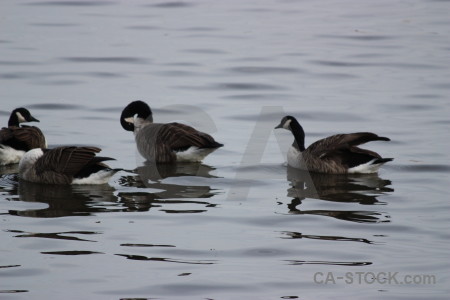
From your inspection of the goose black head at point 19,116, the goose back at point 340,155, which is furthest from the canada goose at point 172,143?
the goose black head at point 19,116

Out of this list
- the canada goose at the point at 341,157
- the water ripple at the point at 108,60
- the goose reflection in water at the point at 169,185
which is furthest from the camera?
the water ripple at the point at 108,60

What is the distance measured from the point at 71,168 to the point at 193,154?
7.45ft

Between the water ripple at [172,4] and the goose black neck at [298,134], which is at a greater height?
the water ripple at [172,4]

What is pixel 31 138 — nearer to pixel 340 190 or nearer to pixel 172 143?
pixel 172 143

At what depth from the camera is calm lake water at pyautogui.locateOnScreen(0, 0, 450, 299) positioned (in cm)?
984

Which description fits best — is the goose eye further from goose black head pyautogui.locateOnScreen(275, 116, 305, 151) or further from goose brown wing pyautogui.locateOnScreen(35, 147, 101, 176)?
goose black head pyautogui.locateOnScreen(275, 116, 305, 151)

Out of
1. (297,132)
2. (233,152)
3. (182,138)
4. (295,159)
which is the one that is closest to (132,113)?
(182,138)

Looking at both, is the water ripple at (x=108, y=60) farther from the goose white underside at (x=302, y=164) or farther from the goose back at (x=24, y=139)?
the goose white underside at (x=302, y=164)

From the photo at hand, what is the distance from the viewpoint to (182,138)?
49.3 ft

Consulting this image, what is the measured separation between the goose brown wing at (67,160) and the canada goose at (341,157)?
317cm

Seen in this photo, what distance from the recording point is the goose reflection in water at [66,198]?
12055 mm

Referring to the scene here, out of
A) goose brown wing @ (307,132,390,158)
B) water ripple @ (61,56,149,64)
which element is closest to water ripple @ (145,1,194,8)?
water ripple @ (61,56,149,64)

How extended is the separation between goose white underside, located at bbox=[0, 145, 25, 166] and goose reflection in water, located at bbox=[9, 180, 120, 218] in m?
1.12

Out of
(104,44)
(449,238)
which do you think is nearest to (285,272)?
(449,238)
